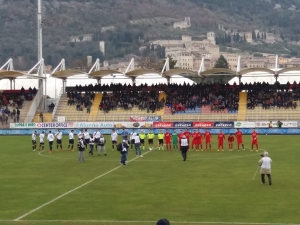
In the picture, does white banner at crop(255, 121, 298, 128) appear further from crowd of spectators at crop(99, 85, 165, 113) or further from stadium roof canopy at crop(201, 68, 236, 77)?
crowd of spectators at crop(99, 85, 165, 113)

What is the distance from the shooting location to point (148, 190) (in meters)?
26.2

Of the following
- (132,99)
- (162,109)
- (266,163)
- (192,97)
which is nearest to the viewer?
(266,163)

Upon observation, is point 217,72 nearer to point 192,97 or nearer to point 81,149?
point 192,97

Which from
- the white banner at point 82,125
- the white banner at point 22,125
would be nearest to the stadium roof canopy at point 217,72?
the white banner at point 82,125

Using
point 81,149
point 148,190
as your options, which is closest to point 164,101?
point 81,149

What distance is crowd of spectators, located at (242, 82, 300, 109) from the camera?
70188mm

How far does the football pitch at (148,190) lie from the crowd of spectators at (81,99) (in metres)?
33.5

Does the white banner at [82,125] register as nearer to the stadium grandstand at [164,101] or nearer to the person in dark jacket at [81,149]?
the stadium grandstand at [164,101]

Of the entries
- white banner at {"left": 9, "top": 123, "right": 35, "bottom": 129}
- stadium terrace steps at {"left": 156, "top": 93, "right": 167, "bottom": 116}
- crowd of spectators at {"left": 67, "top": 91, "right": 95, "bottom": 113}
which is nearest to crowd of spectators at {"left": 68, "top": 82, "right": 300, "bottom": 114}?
crowd of spectators at {"left": 67, "top": 91, "right": 95, "bottom": 113}

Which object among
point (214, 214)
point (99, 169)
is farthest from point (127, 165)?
point (214, 214)

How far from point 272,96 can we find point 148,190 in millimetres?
48481

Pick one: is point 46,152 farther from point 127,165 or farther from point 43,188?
point 43,188

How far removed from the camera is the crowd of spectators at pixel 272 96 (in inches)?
2763

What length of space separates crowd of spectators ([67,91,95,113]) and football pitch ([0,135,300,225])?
33542 millimetres
